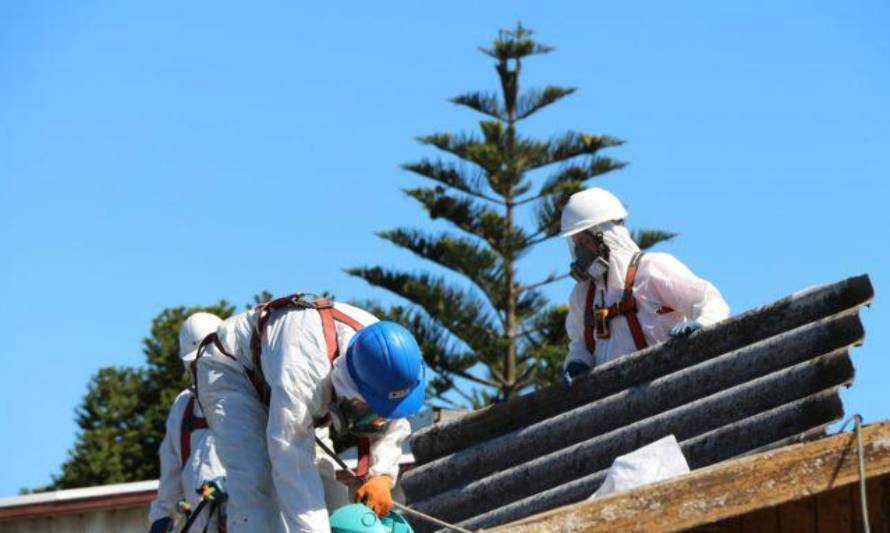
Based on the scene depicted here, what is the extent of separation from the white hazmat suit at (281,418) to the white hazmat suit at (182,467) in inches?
109

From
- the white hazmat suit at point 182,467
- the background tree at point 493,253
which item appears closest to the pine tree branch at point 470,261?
the background tree at point 493,253

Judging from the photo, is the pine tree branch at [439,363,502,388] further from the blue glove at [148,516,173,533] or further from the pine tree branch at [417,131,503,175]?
the blue glove at [148,516,173,533]

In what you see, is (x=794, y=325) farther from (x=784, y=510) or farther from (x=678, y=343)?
(x=784, y=510)

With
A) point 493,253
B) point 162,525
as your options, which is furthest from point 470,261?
point 162,525

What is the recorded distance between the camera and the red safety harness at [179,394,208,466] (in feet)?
37.2

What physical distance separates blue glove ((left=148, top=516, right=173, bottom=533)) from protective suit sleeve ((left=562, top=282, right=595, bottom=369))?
292cm

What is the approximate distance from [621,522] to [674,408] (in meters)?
1.86

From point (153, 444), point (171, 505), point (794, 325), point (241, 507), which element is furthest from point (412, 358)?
point (153, 444)

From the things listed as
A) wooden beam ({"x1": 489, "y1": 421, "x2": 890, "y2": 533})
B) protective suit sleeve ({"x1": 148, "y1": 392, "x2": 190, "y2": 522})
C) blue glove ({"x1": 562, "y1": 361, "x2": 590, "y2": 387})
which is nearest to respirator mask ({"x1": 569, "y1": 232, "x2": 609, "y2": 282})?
blue glove ({"x1": 562, "y1": 361, "x2": 590, "y2": 387})

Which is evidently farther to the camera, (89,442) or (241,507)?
(89,442)

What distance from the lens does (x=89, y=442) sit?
105 feet

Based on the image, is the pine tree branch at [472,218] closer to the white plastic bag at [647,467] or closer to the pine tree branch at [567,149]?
the pine tree branch at [567,149]

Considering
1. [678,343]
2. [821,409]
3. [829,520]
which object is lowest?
[829,520]

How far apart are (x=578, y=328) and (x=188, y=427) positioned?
116 inches
